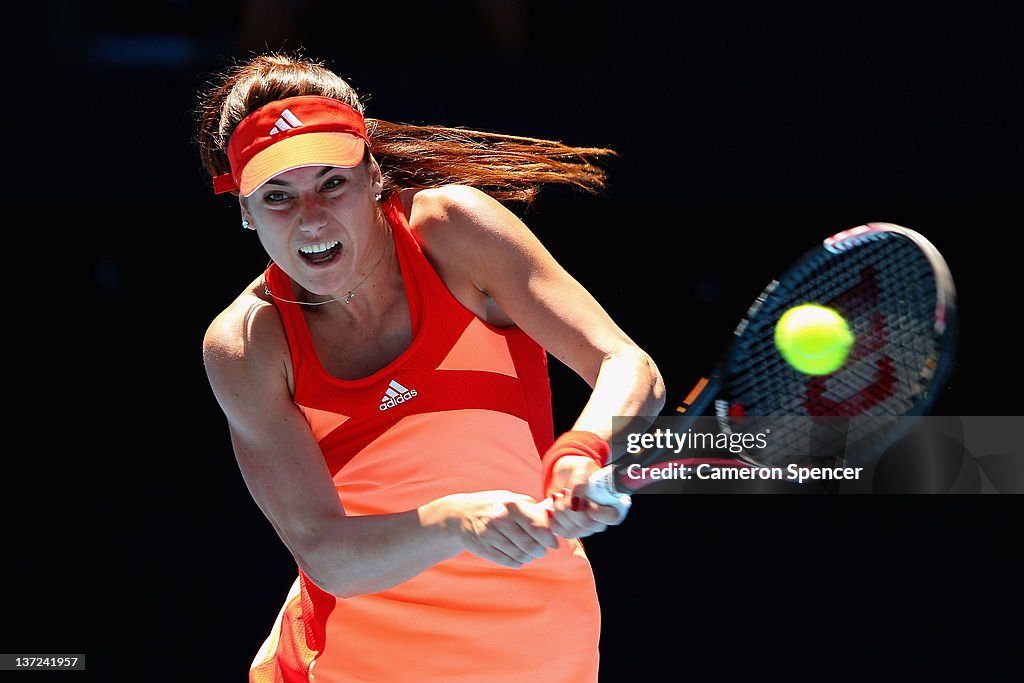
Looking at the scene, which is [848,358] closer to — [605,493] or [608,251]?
[605,493]

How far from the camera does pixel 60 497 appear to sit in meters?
3.96

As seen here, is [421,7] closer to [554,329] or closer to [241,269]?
[241,269]

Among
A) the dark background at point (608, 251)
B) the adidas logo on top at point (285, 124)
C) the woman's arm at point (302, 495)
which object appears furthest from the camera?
the dark background at point (608, 251)

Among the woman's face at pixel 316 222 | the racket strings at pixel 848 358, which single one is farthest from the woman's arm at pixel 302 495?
the racket strings at pixel 848 358

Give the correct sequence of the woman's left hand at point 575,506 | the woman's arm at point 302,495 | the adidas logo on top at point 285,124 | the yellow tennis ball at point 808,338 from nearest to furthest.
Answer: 1. the woman's left hand at point 575,506
2. the woman's arm at point 302,495
3. the adidas logo on top at point 285,124
4. the yellow tennis ball at point 808,338

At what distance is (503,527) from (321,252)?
0.47m

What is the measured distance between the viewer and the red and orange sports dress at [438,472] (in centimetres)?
195

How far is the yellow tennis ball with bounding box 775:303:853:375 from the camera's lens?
2.08 m

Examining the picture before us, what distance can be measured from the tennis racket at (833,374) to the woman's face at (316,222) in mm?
486

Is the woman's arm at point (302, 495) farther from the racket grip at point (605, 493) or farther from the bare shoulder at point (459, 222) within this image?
the bare shoulder at point (459, 222)

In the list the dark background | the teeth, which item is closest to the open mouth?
the teeth

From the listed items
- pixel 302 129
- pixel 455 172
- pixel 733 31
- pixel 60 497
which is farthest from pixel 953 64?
pixel 60 497

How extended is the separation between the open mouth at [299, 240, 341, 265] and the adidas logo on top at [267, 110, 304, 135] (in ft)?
0.53

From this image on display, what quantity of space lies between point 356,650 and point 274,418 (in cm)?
36
